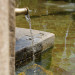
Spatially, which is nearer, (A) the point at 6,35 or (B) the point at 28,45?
(A) the point at 6,35

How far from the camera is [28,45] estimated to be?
3.64 meters

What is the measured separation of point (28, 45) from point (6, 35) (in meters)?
2.66

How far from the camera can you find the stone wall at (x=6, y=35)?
94 cm

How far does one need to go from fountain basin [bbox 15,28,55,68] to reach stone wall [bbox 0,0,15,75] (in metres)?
2.22

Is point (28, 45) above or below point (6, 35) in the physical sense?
below

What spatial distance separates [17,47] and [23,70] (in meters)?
0.47

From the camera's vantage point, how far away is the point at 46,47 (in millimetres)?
4164

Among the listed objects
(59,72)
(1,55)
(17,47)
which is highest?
(1,55)

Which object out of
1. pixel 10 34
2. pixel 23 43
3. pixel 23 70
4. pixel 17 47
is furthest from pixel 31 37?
pixel 10 34

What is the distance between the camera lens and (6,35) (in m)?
0.98

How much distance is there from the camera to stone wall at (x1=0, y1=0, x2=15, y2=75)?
94cm

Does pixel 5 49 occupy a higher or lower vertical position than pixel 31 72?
higher

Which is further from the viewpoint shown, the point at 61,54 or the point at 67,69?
the point at 61,54

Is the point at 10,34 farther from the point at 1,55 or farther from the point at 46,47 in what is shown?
the point at 46,47
